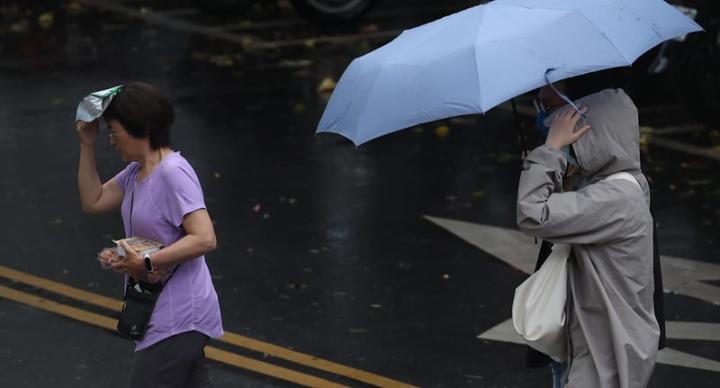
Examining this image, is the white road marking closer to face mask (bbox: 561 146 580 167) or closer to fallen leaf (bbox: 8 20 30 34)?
face mask (bbox: 561 146 580 167)

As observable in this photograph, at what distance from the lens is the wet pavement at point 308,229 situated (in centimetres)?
732

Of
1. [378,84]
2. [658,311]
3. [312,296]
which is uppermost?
[378,84]

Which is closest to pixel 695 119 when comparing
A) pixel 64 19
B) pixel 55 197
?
pixel 55 197

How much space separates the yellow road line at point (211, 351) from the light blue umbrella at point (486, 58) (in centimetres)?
222

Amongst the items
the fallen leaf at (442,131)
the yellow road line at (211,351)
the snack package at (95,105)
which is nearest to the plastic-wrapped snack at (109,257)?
the snack package at (95,105)

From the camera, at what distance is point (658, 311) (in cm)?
537

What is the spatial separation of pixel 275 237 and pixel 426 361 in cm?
235

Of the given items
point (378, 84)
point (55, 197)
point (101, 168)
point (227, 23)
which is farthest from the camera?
point (227, 23)

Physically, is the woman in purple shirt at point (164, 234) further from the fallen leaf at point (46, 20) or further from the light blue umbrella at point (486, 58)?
the fallen leaf at point (46, 20)

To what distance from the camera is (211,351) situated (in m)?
7.46

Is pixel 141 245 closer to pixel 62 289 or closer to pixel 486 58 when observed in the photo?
pixel 486 58

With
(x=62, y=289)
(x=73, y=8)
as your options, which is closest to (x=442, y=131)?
(x=62, y=289)

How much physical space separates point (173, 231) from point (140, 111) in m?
0.45

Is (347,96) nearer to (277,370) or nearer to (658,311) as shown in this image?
(658,311)
